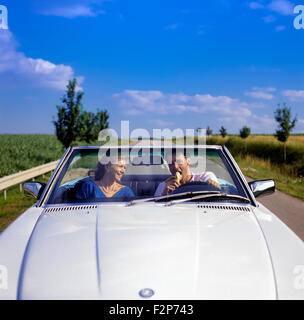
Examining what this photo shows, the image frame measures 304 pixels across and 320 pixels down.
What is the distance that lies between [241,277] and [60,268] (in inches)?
39.4

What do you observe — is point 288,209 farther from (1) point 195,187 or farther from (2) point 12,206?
(2) point 12,206

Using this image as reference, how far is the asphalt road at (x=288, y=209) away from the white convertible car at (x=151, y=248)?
13.5 ft

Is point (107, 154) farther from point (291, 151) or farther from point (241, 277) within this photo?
point (291, 151)

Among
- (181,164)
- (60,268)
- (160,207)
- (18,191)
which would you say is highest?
(181,164)

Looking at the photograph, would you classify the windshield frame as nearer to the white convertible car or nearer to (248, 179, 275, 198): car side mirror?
the white convertible car

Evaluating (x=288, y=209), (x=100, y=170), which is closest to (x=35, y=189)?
(x=100, y=170)

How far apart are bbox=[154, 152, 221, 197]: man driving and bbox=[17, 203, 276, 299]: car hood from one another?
72 centimetres

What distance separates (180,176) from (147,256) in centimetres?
158

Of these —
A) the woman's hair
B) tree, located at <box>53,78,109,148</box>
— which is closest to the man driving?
the woman's hair

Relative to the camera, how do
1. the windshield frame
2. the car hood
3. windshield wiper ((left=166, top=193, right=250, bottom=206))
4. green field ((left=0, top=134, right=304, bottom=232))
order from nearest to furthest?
the car hood < windshield wiper ((left=166, top=193, right=250, bottom=206)) < the windshield frame < green field ((left=0, top=134, right=304, bottom=232))

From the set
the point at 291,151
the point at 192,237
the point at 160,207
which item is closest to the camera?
the point at 192,237

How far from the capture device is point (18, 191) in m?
12.5

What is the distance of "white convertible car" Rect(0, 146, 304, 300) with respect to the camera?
1.93 metres
